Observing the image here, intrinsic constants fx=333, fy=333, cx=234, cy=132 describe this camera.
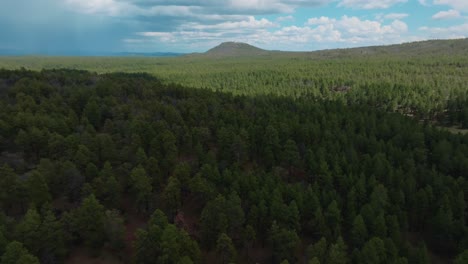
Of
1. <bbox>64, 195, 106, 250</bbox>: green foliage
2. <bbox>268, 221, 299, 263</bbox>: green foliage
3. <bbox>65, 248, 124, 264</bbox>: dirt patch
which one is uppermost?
<bbox>64, 195, 106, 250</bbox>: green foliage

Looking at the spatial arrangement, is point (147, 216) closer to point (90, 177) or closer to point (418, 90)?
point (90, 177)

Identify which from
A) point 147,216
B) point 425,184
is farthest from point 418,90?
point 147,216

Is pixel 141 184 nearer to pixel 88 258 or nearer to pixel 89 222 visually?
pixel 89 222

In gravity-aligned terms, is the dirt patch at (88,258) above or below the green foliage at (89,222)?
below

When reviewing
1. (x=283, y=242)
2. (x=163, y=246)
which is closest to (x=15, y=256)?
(x=163, y=246)

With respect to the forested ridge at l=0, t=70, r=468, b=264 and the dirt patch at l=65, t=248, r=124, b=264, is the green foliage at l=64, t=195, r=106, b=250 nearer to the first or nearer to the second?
the forested ridge at l=0, t=70, r=468, b=264

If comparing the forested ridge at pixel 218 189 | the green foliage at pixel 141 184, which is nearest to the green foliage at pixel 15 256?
the forested ridge at pixel 218 189

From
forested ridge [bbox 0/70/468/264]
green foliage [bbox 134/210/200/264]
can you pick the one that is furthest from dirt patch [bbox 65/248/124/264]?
green foliage [bbox 134/210/200/264]

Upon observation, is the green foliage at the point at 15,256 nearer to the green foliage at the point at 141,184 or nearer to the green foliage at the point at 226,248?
the green foliage at the point at 141,184
